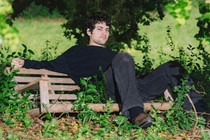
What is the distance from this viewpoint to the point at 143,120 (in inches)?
197

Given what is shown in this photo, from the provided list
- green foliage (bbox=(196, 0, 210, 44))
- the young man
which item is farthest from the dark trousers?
green foliage (bbox=(196, 0, 210, 44))

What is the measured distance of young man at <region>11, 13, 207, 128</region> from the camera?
5.36 metres

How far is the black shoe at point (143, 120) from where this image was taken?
499 cm

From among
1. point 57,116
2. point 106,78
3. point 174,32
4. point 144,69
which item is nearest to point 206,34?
point 106,78

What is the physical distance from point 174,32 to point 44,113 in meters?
17.8

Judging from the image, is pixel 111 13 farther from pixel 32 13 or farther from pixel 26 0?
pixel 32 13

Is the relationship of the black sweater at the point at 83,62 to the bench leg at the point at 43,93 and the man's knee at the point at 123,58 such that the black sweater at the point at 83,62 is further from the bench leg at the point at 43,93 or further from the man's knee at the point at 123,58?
the man's knee at the point at 123,58

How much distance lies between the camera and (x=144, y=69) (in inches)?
350

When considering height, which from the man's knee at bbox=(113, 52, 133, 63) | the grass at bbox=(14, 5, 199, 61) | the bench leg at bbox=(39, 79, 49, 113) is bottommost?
the bench leg at bbox=(39, 79, 49, 113)

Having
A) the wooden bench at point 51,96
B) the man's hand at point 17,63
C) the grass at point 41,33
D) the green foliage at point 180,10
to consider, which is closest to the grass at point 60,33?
the grass at point 41,33

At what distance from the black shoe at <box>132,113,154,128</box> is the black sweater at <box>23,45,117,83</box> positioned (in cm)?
100

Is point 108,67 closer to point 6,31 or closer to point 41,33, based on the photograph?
point 6,31

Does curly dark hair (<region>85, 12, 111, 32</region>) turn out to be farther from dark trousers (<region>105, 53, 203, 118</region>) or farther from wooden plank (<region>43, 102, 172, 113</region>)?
wooden plank (<region>43, 102, 172, 113</region>)

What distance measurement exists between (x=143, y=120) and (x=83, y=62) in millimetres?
1226
